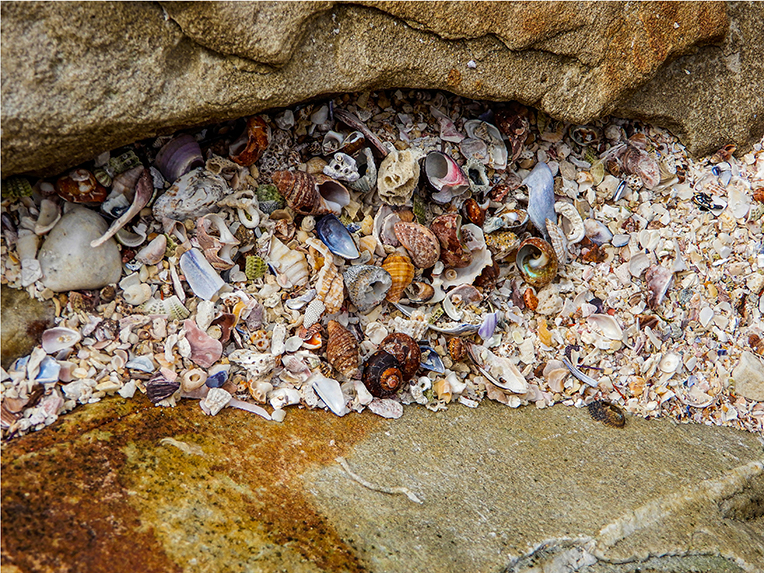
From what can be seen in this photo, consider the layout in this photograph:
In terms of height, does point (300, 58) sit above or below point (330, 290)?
above

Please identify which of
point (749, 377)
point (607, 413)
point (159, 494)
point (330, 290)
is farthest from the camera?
point (749, 377)

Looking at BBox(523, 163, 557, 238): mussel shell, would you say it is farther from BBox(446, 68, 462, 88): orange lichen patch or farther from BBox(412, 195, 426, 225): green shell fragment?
BBox(446, 68, 462, 88): orange lichen patch

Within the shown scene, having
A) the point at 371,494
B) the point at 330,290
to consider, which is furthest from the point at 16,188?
the point at 371,494

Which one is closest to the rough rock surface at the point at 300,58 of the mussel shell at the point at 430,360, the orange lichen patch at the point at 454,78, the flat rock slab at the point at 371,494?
the orange lichen patch at the point at 454,78

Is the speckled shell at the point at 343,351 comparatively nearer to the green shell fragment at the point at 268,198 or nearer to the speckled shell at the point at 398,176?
the green shell fragment at the point at 268,198

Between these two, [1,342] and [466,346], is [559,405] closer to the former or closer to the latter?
[466,346]

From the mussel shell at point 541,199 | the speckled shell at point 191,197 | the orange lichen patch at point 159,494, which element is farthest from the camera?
the mussel shell at point 541,199

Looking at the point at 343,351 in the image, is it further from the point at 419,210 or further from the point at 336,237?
the point at 419,210
